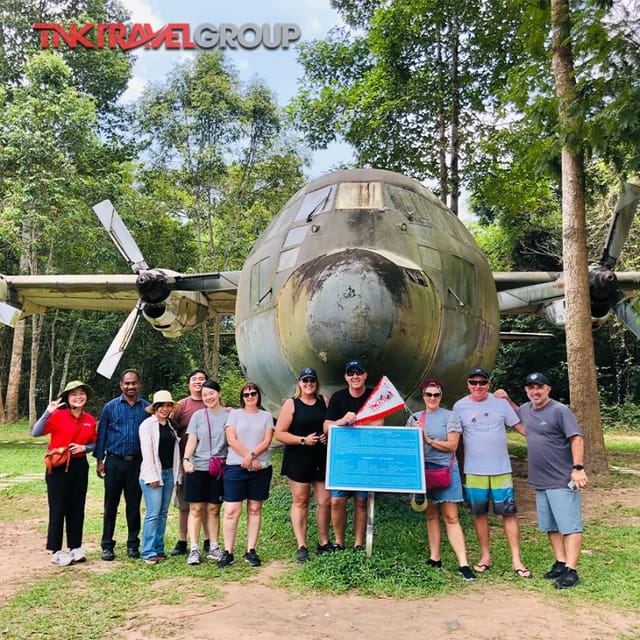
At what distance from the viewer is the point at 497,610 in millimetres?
4004

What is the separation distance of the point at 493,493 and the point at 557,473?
20.9 inches

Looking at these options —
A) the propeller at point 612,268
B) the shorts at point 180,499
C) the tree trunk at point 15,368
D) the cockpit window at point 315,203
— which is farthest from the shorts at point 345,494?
the tree trunk at point 15,368

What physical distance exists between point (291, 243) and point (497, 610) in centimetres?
401

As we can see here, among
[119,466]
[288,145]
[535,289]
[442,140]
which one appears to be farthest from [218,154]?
[119,466]

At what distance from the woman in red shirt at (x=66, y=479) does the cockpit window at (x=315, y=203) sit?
3096 millimetres

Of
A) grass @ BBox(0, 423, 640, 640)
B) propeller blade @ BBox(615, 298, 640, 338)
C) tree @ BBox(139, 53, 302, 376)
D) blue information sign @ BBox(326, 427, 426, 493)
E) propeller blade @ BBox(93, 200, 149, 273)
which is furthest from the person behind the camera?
tree @ BBox(139, 53, 302, 376)

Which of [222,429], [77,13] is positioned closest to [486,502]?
[222,429]

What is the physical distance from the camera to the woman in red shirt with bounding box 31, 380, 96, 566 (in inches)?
211

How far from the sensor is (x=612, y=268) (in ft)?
35.0

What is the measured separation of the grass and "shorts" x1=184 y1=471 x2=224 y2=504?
22.4 inches

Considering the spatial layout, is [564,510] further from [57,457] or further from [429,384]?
[57,457]

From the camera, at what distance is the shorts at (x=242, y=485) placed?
16.9ft

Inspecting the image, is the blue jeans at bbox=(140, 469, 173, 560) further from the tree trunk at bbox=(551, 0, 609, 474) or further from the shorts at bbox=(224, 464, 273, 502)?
the tree trunk at bbox=(551, 0, 609, 474)

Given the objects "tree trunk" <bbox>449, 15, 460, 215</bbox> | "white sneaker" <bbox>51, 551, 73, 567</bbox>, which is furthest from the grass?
"tree trunk" <bbox>449, 15, 460, 215</bbox>
